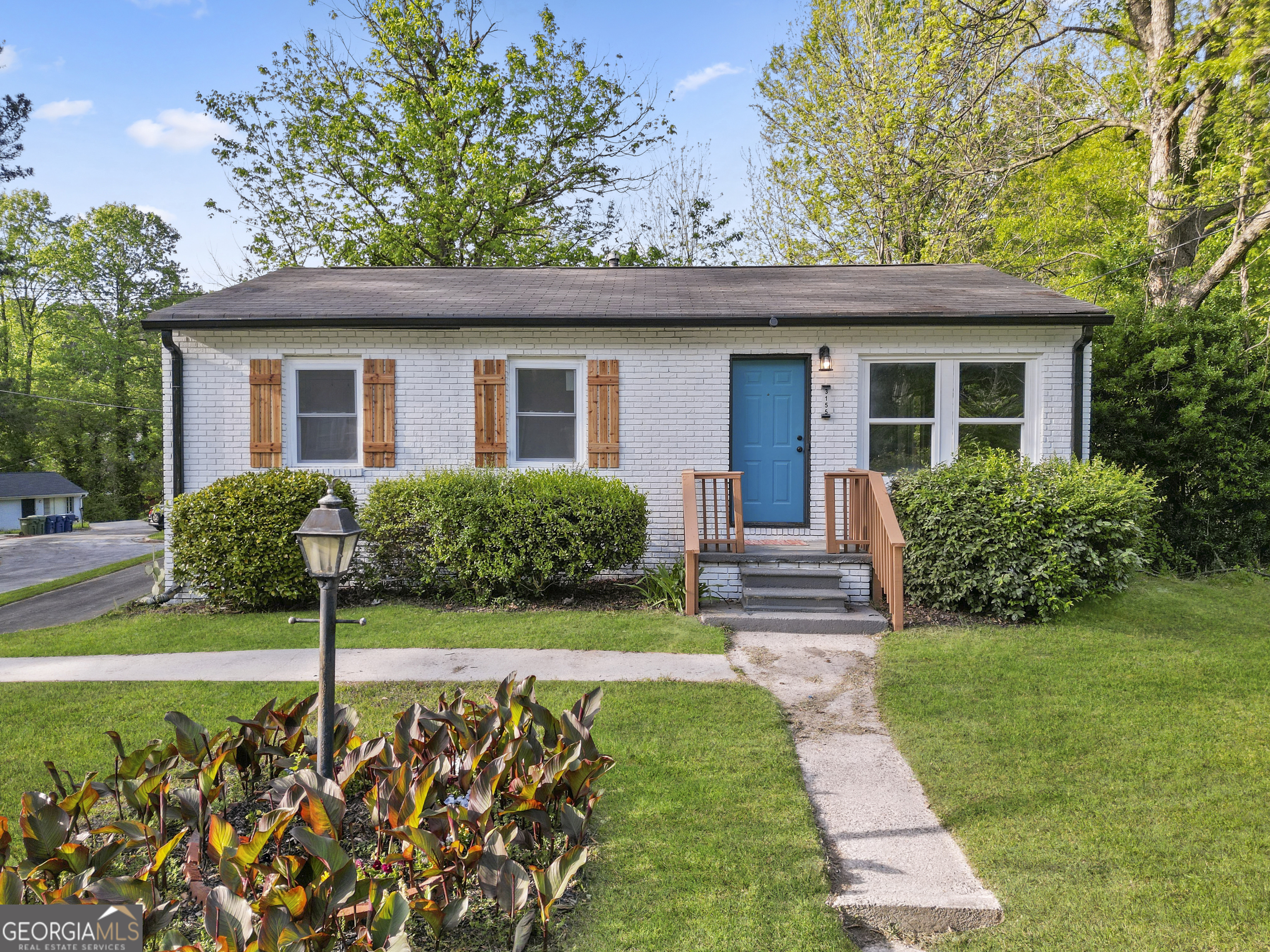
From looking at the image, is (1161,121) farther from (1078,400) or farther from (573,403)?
(573,403)

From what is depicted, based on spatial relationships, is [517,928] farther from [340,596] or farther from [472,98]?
[472,98]

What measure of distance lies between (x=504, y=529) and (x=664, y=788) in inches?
161

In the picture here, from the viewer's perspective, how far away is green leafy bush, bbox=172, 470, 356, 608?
704 centimetres

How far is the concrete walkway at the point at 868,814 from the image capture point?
2449 millimetres

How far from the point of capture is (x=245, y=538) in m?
7.03

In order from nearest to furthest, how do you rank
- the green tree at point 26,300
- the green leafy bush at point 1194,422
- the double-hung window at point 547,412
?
1. the double-hung window at point 547,412
2. the green leafy bush at point 1194,422
3. the green tree at point 26,300

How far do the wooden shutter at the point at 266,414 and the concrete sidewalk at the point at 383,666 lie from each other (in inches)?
114

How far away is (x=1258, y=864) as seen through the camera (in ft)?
8.81

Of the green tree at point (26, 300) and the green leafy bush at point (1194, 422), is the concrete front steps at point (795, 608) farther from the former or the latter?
the green tree at point (26, 300)

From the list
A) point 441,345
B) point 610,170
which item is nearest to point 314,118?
point 610,170

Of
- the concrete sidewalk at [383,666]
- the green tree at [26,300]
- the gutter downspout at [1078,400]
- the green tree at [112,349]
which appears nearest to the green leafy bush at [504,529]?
the concrete sidewalk at [383,666]

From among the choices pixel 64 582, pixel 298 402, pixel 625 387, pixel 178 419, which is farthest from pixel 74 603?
pixel 625 387

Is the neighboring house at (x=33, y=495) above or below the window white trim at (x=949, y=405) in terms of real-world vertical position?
below

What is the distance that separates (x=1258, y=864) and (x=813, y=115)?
17773mm
